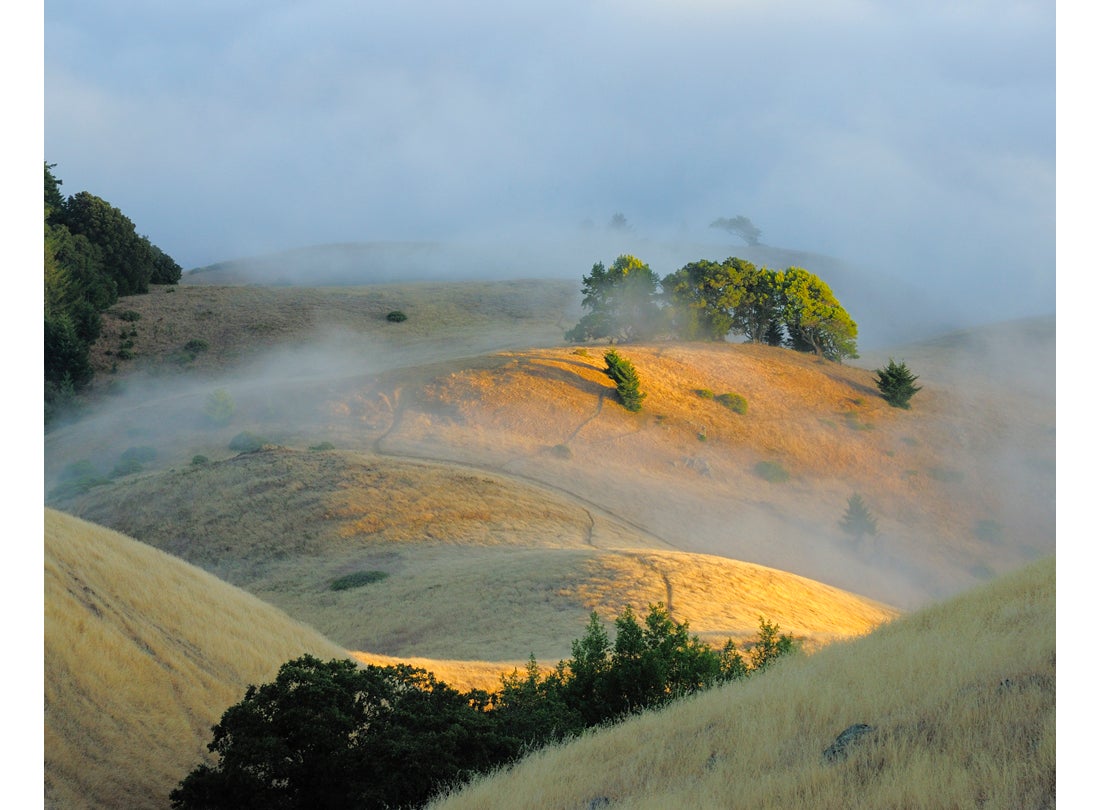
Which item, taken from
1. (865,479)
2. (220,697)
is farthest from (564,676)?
(865,479)

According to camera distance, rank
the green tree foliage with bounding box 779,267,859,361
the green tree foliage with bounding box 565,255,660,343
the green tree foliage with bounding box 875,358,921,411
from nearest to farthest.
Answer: the green tree foliage with bounding box 875,358,921,411 → the green tree foliage with bounding box 779,267,859,361 → the green tree foliage with bounding box 565,255,660,343

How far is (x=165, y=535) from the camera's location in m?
39.5

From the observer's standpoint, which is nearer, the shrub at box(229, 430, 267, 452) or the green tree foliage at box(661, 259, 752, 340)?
the shrub at box(229, 430, 267, 452)

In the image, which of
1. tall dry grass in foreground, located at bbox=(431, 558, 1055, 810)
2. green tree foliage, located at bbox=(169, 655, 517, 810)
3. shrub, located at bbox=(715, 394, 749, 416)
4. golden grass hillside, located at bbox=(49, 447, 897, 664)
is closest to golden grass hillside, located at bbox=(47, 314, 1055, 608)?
shrub, located at bbox=(715, 394, 749, 416)

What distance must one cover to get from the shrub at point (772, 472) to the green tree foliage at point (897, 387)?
47.4ft

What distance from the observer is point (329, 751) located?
473 inches

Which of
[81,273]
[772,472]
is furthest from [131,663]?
[81,273]

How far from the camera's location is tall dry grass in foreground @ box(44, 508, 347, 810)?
1153cm

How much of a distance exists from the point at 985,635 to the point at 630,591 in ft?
61.8

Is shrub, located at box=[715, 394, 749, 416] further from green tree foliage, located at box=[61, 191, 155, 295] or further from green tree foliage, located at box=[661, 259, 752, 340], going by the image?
green tree foliage, located at box=[61, 191, 155, 295]

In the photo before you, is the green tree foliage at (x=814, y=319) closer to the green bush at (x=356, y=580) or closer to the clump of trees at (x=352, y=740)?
the green bush at (x=356, y=580)

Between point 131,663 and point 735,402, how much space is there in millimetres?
49360

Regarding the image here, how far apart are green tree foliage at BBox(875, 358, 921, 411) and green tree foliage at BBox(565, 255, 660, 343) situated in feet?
56.8

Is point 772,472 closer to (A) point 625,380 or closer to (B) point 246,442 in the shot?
(A) point 625,380
